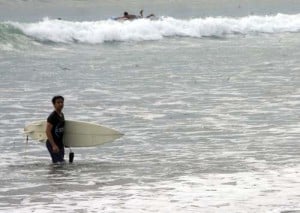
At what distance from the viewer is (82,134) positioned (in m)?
13.2

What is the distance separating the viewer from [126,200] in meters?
9.86

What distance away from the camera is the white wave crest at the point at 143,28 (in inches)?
1517

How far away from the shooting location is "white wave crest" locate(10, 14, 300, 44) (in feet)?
126

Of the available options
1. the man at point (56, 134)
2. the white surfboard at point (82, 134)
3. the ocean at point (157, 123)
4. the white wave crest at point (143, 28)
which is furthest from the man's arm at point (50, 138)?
the white wave crest at point (143, 28)

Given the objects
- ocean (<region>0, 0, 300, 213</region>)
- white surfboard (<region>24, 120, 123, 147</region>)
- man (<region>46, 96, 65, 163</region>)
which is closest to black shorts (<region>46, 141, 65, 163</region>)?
man (<region>46, 96, 65, 163</region>)

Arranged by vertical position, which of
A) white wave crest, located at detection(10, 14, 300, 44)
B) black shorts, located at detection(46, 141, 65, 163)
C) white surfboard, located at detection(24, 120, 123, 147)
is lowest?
black shorts, located at detection(46, 141, 65, 163)

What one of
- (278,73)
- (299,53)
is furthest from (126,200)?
(299,53)

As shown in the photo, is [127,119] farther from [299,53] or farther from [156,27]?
[156,27]

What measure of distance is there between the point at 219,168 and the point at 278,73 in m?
12.8

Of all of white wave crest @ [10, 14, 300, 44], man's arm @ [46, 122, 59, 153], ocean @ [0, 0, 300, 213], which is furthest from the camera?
white wave crest @ [10, 14, 300, 44]

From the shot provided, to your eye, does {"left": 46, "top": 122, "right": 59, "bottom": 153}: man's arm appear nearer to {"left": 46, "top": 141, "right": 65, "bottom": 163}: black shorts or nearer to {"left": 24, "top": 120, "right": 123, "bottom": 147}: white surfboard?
{"left": 46, "top": 141, "right": 65, "bottom": 163}: black shorts

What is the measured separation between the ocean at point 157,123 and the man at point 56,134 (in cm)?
23

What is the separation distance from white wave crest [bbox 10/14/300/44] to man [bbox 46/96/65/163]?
24.7 meters

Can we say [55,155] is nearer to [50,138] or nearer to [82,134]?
[50,138]
